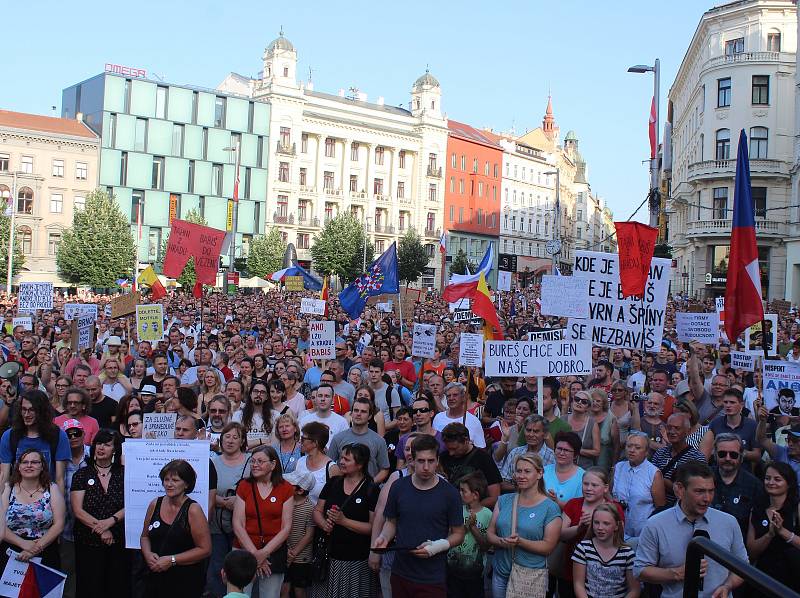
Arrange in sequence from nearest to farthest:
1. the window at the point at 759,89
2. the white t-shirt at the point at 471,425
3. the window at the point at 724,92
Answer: the white t-shirt at the point at 471,425, the window at the point at 759,89, the window at the point at 724,92

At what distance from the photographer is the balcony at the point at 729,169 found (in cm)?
4806

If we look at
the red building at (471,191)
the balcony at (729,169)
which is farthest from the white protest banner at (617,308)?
the red building at (471,191)

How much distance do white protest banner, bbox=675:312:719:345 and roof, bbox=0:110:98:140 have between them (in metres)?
56.7

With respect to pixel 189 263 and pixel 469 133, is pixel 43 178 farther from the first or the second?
pixel 469 133

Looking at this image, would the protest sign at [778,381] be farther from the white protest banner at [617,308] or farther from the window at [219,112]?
the window at [219,112]

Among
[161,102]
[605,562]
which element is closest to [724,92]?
[161,102]

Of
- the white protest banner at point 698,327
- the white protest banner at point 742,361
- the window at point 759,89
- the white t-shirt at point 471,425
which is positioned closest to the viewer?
the white t-shirt at point 471,425

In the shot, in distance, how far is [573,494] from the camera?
667cm

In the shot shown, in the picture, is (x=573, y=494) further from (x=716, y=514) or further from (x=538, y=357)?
(x=538, y=357)

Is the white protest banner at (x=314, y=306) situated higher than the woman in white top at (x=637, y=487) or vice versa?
the white protest banner at (x=314, y=306)

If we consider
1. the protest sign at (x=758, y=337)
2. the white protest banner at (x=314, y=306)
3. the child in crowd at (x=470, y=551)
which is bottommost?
the child in crowd at (x=470, y=551)

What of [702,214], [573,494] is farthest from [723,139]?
[573,494]

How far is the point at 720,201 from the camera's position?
50.7 meters

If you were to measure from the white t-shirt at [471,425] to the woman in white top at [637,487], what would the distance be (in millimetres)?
1608
